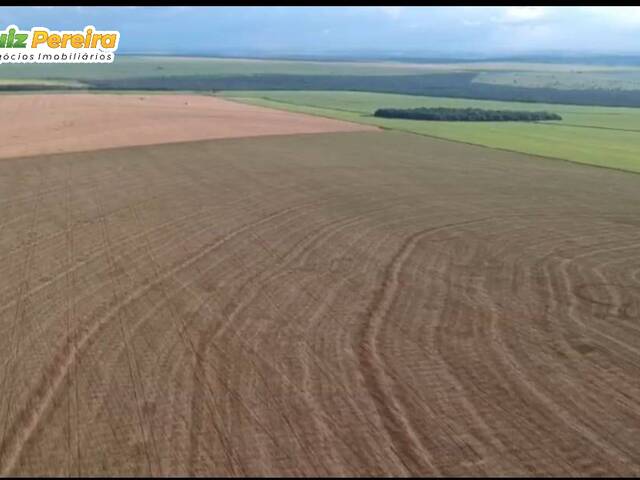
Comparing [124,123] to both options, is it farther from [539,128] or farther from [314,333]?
[314,333]

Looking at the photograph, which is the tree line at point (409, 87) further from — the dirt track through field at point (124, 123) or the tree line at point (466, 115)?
the dirt track through field at point (124, 123)

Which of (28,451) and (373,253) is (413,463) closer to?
(28,451)

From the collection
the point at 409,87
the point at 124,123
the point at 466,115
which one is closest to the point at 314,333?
the point at 124,123

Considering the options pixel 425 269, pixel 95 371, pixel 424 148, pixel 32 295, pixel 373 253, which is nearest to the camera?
pixel 95 371

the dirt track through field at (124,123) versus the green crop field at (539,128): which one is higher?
the green crop field at (539,128)

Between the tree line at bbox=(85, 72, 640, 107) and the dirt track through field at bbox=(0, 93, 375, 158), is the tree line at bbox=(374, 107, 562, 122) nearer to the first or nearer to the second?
the dirt track through field at bbox=(0, 93, 375, 158)

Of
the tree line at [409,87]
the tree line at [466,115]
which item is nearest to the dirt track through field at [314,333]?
the tree line at [466,115]

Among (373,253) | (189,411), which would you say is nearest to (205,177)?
(373,253)

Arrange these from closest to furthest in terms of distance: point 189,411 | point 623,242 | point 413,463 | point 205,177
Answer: point 413,463 → point 189,411 → point 623,242 → point 205,177
